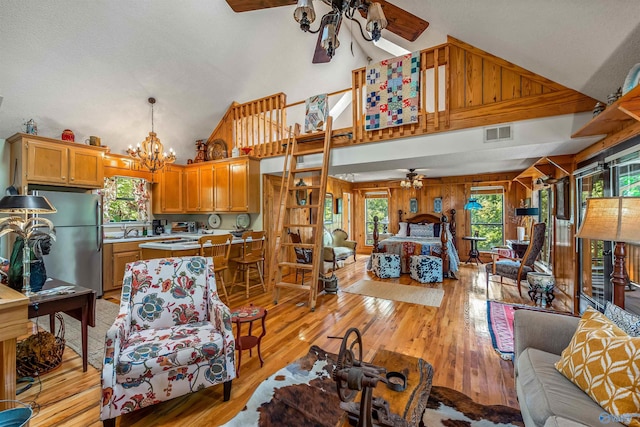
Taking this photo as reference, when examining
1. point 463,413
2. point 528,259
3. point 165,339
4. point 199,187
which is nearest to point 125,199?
point 199,187

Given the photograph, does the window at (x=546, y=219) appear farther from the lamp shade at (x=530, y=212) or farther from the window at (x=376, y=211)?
the window at (x=376, y=211)

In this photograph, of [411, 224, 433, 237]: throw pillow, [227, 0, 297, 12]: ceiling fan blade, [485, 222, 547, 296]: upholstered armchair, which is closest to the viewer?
[227, 0, 297, 12]: ceiling fan blade

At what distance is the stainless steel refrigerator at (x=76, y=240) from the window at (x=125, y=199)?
2.94 ft

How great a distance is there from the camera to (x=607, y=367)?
3.98 feet

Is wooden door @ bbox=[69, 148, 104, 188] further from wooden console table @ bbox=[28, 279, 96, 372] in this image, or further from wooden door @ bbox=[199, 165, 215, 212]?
wooden console table @ bbox=[28, 279, 96, 372]

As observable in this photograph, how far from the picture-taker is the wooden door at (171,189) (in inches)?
207

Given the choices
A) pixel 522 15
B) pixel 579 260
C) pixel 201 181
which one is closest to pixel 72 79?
pixel 201 181

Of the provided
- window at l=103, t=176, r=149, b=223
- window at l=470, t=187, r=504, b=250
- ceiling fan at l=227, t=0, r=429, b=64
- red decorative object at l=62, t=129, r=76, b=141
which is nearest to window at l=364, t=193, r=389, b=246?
window at l=470, t=187, r=504, b=250

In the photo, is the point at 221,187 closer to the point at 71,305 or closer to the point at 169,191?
the point at 169,191

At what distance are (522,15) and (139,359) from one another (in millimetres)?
3667

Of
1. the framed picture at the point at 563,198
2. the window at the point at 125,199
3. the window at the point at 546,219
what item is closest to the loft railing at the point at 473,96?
the framed picture at the point at 563,198

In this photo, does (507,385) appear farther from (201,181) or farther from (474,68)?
(201,181)

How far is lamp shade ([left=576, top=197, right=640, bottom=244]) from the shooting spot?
145cm

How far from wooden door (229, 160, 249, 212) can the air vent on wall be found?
368 centimetres
